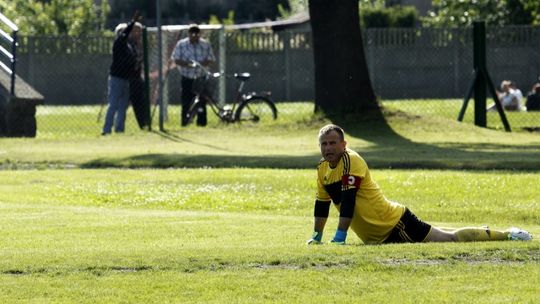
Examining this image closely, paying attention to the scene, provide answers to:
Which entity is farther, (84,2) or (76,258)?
(84,2)

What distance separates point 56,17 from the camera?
166 feet

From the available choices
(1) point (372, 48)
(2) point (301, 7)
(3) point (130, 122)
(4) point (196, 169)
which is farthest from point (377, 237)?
(2) point (301, 7)

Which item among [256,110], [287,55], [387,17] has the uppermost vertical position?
[387,17]

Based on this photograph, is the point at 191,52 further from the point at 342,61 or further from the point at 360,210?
the point at 360,210

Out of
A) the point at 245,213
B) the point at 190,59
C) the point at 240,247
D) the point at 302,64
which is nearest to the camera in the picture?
the point at 240,247

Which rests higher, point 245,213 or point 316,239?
point 316,239

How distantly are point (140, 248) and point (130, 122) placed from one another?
19.5 meters

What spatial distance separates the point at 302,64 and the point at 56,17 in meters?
11.6

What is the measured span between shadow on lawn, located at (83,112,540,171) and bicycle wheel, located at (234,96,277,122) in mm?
3999

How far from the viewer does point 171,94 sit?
38156 mm

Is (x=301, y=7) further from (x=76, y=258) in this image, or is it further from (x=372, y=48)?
(x=76, y=258)

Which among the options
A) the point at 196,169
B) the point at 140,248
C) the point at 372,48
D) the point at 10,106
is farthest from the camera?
the point at 372,48

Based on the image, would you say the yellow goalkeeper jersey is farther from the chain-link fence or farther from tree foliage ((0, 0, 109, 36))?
tree foliage ((0, 0, 109, 36))

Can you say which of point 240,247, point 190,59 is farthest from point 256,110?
point 240,247
